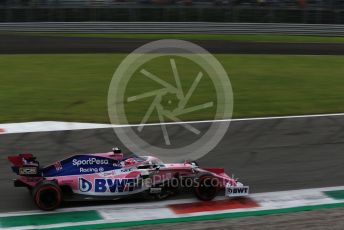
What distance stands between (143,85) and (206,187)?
304 inches

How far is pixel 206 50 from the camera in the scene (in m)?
22.0

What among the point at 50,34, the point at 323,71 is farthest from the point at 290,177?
the point at 50,34

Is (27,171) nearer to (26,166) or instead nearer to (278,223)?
(26,166)

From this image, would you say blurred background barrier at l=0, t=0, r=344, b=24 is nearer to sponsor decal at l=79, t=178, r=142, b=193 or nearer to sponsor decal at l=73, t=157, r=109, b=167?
sponsor decal at l=73, t=157, r=109, b=167

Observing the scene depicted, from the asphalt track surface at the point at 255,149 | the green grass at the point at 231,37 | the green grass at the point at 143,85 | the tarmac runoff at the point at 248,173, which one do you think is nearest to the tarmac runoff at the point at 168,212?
the tarmac runoff at the point at 248,173

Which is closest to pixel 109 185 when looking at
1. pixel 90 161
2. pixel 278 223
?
pixel 90 161

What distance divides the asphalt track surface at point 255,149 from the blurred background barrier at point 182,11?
18204 mm

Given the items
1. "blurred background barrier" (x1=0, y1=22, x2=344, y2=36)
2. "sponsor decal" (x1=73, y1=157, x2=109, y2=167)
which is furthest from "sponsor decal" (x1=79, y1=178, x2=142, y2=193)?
"blurred background barrier" (x1=0, y1=22, x2=344, y2=36)

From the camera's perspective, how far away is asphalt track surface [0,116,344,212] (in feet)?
25.5

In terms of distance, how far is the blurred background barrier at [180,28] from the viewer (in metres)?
Answer: 27.9

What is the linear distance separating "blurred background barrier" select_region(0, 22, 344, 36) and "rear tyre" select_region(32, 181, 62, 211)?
72.6 ft

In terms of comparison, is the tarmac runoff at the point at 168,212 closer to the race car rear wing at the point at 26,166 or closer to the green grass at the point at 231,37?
the race car rear wing at the point at 26,166

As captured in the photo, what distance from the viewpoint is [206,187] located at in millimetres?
6855

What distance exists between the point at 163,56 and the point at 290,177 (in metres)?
11.7
